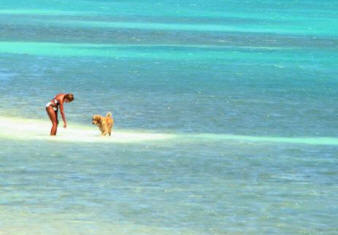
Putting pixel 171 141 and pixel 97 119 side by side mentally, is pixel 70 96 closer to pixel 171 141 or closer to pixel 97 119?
pixel 97 119

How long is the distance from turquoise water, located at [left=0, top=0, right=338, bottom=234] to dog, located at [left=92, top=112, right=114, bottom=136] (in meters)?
0.37

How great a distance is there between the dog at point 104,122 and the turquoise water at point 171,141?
373 mm

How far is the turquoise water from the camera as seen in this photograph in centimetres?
2067

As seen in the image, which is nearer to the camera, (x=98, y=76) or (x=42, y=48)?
(x=98, y=76)

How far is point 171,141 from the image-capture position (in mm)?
29531

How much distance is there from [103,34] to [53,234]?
188 ft

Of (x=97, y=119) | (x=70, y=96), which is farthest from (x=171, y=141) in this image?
(x=70, y=96)

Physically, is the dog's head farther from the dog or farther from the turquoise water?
the turquoise water

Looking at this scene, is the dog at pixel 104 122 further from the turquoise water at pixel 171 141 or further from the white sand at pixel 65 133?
the turquoise water at pixel 171 141

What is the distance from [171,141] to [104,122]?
174 cm

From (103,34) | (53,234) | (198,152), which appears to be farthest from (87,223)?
(103,34)

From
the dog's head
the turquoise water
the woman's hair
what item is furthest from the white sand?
the woman's hair

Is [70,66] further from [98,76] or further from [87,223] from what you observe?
[87,223]

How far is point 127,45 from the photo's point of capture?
6750 cm
